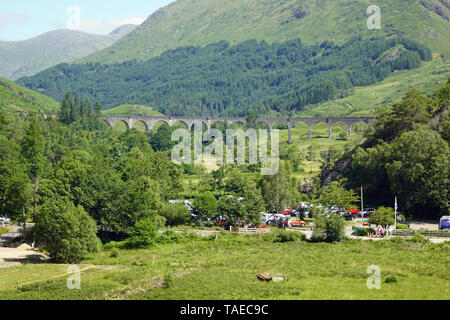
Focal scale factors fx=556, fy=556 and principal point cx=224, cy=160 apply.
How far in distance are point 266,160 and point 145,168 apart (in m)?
40.5

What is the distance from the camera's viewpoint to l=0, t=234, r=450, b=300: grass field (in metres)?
41.0

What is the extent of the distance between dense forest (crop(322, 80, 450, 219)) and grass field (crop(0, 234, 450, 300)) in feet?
54.4

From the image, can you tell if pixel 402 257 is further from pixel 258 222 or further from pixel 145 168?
pixel 145 168

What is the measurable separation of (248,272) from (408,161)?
37.7 m

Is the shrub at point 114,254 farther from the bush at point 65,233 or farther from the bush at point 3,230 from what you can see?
the bush at point 3,230

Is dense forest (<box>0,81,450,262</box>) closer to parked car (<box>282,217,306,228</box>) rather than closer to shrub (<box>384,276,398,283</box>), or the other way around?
parked car (<box>282,217,306,228</box>)

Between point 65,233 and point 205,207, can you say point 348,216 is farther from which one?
point 65,233

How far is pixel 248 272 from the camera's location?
4744cm

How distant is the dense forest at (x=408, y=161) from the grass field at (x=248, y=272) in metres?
16.6

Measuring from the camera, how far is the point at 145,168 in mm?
86438

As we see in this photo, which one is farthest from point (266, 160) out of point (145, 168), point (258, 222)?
point (258, 222)

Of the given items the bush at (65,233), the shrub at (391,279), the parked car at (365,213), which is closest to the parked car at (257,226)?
the parked car at (365,213)

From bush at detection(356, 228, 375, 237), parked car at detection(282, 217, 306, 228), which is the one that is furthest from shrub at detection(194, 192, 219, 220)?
bush at detection(356, 228, 375, 237)

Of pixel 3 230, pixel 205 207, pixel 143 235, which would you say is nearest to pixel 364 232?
pixel 205 207
